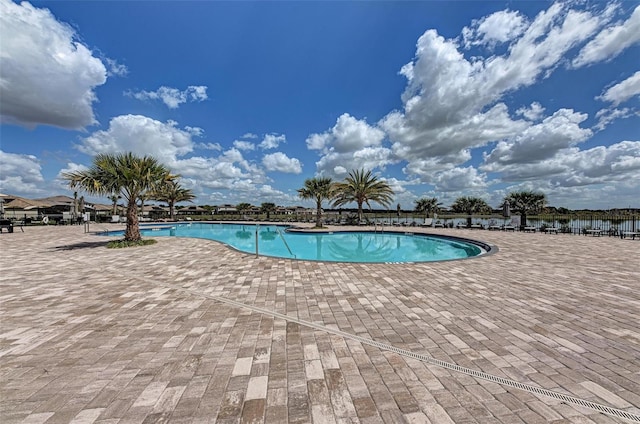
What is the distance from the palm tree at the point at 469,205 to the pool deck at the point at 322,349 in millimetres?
43608

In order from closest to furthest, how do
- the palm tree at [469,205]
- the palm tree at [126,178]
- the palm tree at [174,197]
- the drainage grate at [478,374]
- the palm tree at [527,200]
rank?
the drainage grate at [478,374] < the palm tree at [126,178] < the palm tree at [527,200] < the palm tree at [174,197] < the palm tree at [469,205]

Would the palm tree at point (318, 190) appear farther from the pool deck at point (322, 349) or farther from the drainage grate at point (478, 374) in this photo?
the drainage grate at point (478, 374)

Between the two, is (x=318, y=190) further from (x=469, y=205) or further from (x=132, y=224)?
(x=469, y=205)

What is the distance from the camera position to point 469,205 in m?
45.3

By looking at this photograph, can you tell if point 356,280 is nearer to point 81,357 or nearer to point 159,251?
point 81,357

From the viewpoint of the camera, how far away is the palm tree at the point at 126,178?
1180cm

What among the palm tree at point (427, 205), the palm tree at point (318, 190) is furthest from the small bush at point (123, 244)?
the palm tree at point (427, 205)

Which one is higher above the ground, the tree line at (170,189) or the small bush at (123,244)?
the tree line at (170,189)

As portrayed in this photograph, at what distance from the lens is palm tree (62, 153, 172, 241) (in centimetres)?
1180

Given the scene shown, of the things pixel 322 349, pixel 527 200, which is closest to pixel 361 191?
pixel 527 200

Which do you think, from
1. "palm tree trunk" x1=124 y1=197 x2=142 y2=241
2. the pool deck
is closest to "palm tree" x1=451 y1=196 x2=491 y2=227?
the pool deck

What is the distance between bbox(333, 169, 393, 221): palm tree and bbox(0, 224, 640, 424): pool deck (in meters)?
19.5

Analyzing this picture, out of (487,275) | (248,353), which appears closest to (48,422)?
(248,353)

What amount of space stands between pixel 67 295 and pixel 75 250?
8085mm
